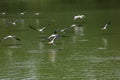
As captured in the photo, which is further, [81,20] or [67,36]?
[81,20]

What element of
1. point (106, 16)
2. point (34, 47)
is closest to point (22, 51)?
point (34, 47)

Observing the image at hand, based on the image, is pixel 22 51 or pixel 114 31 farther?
pixel 114 31

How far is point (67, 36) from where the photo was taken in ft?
111

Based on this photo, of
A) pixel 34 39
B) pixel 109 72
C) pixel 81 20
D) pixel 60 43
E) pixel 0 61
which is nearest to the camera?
pixel 109 72

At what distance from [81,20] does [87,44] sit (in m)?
15.8

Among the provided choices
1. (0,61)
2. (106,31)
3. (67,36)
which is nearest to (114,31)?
(106,31)

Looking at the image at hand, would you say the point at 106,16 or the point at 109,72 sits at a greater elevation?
the point at 109,72

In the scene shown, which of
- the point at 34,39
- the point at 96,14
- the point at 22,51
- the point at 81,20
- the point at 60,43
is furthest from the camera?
the point at 96,14

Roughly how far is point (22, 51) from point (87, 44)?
3.99 metres

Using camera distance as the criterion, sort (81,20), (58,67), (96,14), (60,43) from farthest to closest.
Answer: (96,14) < (81,20) < (60,43) < (58,67)

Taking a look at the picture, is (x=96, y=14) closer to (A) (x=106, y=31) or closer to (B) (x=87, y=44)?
(A) (x=106, y=31)

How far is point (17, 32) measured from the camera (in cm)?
3759

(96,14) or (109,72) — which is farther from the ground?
(109,72)

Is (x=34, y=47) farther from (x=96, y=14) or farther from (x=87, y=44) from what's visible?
(x=96, y=14)
